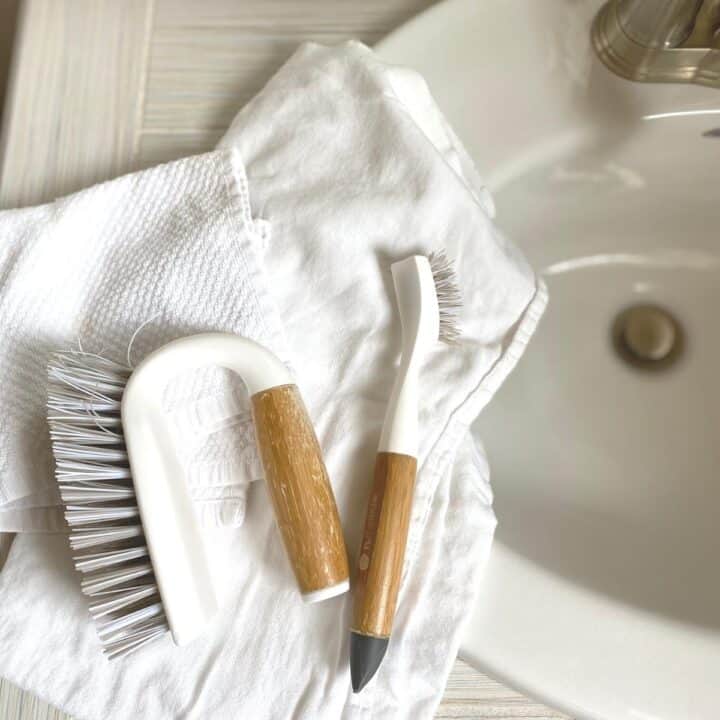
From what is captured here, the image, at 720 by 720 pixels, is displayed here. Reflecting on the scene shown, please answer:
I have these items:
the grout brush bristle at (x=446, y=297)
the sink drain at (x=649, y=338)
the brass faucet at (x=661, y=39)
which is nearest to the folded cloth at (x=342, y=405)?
the grout brush bristle at (x=446, y=297)

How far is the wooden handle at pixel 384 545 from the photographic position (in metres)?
0.35

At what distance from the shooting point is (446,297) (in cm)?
41

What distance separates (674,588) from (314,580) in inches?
12.2

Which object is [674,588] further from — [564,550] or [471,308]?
[471,308]

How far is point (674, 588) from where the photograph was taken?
0.49 m

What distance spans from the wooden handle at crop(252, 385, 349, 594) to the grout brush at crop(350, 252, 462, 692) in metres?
0.02

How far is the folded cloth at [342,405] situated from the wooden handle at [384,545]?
0.02 m

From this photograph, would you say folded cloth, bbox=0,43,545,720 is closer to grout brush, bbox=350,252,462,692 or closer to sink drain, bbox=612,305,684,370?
grout brush, bbox=350,252,462,692

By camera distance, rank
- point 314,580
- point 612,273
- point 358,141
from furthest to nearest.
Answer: point 612,273 → point 358,141 → point 314,580

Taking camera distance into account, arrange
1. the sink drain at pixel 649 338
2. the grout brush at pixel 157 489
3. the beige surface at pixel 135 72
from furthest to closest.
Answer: the sink drain at pixel 649 338 → the beige surface at pixel 135 72 → the grout brush at pixel 157 489

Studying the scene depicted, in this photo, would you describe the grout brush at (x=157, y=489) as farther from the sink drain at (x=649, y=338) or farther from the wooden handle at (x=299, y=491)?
the sink drain at (x=649, y=338)

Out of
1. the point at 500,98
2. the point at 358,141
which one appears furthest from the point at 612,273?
the point at 358,141

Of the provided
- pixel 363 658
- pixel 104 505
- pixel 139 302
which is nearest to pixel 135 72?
pixel 139 302

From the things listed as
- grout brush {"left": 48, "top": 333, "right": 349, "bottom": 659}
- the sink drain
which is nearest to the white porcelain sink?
the sink drain
